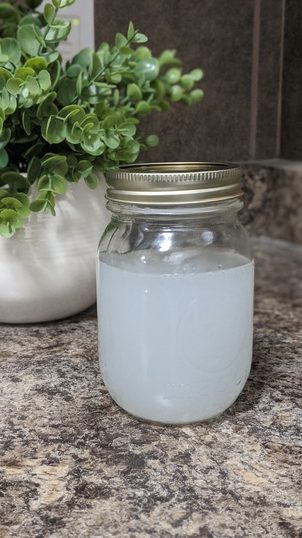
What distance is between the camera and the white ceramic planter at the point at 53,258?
2.61 ft

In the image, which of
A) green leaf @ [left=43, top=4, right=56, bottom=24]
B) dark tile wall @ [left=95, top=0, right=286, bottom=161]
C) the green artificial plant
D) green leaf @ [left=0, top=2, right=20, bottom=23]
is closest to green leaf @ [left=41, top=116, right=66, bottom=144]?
Answer: the green artificial plant

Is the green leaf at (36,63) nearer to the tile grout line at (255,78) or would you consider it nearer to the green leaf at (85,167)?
the green leaf at (85,167)

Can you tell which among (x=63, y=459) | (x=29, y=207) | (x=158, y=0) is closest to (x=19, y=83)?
(x=29, y=207)

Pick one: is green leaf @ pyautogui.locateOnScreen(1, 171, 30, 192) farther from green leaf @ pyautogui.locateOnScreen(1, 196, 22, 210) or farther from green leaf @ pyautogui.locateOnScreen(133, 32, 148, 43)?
green leaf @ pyautogui.locateOnScreen(133, 32, 148, 43)

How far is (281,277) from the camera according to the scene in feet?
3.70

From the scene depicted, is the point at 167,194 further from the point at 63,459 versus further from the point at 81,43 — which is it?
the point at 81,43

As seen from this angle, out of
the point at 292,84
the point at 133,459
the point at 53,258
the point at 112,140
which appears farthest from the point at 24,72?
the point at 292,84

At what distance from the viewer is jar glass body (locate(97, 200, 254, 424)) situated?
56 cm

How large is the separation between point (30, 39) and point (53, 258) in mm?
248

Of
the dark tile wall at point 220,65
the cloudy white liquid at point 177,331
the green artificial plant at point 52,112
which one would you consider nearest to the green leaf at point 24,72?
the green artificial plant at point 52,112

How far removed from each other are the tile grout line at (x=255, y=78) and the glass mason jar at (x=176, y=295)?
2.62 feet

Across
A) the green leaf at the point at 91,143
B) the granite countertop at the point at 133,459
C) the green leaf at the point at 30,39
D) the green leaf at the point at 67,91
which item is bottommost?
the granite countertop at the point at 133,459

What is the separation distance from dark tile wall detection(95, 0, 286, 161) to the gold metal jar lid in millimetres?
661

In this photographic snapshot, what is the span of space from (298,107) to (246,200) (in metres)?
0.21
